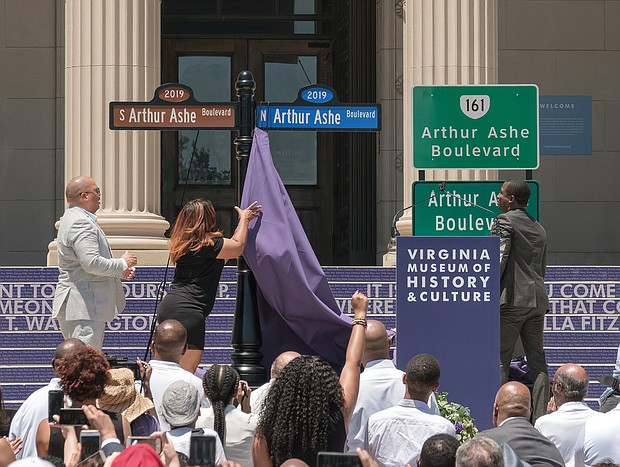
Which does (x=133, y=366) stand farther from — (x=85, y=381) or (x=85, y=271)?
(x=85, y=271)

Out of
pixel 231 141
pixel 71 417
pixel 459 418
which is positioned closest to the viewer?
pixel 71 417

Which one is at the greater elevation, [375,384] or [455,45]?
[455,45]

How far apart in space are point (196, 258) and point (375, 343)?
6.98 feet

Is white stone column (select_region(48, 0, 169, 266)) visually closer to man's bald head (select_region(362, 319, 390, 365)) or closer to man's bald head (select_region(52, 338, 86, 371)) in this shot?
man's bald head (select_region(362, 319, 390, 365))

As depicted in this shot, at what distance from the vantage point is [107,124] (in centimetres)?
1372

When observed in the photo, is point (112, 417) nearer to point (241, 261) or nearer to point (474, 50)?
point (241, 261)

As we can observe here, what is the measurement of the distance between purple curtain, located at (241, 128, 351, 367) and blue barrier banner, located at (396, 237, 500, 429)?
0.78 metres

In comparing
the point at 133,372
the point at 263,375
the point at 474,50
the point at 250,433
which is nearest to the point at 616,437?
the point at 250,433

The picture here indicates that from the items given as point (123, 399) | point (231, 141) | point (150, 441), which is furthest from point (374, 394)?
point (231, 141)

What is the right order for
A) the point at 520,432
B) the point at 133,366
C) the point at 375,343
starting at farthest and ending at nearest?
the point at 375,343, the point at 133,366, the point at 520,432

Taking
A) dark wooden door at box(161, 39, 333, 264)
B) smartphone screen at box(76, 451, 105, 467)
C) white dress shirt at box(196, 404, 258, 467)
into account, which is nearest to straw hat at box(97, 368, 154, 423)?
white dress shirt at box(196, 404, 258, 467)

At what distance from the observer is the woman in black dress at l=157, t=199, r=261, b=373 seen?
30.9ft

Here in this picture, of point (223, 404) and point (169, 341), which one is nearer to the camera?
point (223, 404)

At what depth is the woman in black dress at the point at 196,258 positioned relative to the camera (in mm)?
9422
